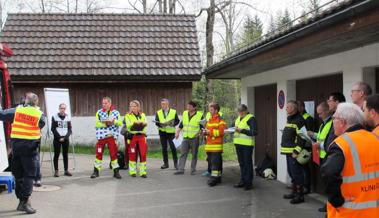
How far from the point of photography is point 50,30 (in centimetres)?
1788

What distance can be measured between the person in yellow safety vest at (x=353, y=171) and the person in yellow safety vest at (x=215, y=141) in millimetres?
5875

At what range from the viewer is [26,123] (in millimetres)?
7332

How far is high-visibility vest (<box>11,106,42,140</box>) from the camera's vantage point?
7293 mm

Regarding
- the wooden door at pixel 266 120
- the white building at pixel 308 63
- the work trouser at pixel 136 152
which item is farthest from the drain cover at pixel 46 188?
the wooden door at pixel 266 120

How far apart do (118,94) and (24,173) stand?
30.0 feet

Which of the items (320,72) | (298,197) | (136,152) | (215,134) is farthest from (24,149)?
(320,72)

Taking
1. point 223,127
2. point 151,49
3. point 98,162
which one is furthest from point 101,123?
point 151,49

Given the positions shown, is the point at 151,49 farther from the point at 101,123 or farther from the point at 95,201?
the point at 95,201

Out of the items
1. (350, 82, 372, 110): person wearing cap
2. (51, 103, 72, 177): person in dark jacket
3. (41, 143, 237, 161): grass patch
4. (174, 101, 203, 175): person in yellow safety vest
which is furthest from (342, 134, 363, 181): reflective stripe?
(41, 143, 237, 161): grass patch

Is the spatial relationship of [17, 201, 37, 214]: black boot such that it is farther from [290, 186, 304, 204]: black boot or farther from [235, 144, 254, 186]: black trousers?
[290, 186, 304, 204]: black boot

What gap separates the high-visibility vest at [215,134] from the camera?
31.3 feet

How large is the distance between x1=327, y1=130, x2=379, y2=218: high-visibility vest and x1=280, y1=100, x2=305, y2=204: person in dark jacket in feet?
13.5

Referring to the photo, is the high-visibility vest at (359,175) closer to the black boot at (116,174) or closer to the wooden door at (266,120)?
the wooden door at (266,120)

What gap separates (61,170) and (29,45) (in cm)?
744
